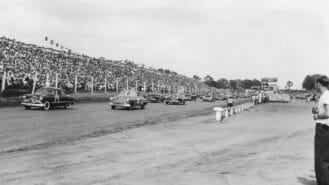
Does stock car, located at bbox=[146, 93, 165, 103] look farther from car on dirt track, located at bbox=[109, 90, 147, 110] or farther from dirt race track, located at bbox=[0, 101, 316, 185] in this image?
dirt race track, located at bbox=[0, 101, 316, 185]

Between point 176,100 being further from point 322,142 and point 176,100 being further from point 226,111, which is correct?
point 322,142

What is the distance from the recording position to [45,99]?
28.1 metres

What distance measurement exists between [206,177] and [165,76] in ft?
302

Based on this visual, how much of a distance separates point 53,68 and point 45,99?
26.1 m

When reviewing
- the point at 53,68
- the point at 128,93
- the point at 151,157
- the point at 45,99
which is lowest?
the point at 151,157

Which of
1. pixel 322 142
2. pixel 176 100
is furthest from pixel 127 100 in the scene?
pixel 322 142

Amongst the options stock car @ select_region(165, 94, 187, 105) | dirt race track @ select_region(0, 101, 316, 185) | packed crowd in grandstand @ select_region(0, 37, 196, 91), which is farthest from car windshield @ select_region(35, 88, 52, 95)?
stock car @ select_region(165, 94, 187, 105)

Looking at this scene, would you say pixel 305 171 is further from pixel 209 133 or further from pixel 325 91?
pixel 209 133

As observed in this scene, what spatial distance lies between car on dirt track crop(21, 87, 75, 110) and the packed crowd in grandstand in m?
7.31

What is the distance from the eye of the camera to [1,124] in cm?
1716

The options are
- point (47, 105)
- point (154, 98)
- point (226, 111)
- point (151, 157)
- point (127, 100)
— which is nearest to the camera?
point (151, 157)

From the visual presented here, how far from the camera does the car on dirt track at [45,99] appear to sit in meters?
27.8

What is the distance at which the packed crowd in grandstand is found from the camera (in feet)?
143

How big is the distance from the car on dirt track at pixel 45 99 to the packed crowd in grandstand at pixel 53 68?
24.0 ft
